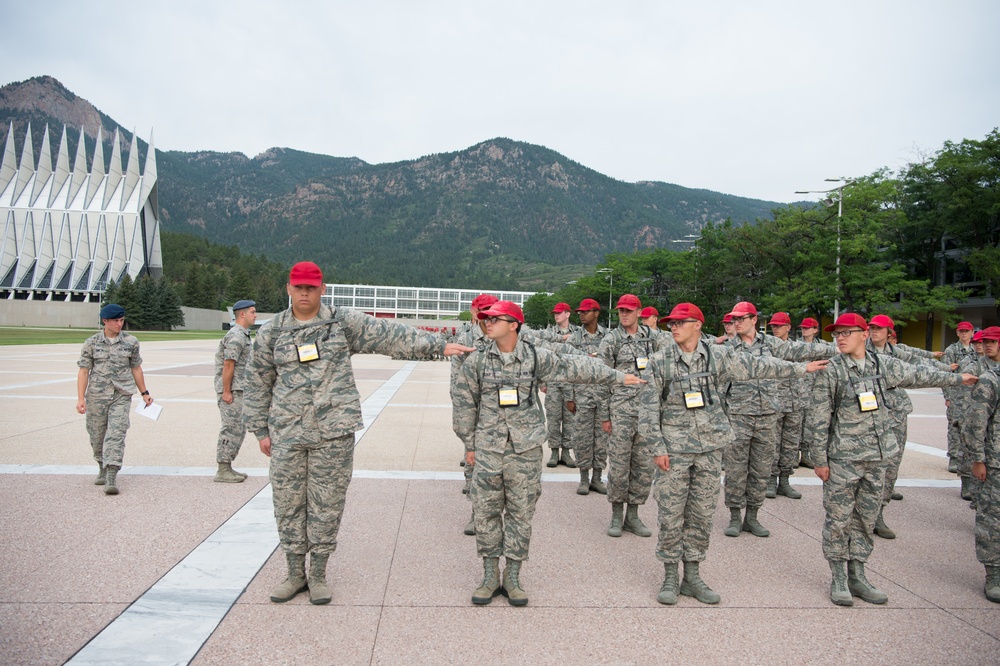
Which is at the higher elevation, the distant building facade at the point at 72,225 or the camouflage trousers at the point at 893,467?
the distant building facade at the point at 72,225

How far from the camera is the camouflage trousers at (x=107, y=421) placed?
21.1ft

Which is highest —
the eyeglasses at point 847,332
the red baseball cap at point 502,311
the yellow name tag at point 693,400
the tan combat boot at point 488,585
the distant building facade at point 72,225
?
the distant building facade at point 72,225

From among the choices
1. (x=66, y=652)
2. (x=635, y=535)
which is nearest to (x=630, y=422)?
(x=635, y=535)

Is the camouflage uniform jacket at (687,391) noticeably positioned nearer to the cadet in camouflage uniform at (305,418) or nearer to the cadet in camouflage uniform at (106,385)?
the cadet in camouflage uniform at (305,418)

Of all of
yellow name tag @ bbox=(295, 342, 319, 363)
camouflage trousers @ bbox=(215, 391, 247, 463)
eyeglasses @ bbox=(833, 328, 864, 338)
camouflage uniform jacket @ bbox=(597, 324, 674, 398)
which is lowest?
camouflage trousers @ bbox=(215, 391, 247, 463)

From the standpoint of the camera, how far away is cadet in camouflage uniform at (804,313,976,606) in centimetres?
427

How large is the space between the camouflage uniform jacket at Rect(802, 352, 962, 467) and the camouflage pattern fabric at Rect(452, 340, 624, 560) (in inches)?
77.1

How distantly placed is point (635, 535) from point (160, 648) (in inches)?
150

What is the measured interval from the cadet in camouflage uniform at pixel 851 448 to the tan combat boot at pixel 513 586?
2133 millimetres

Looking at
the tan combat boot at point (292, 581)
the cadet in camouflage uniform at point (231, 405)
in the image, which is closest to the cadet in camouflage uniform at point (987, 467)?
the tan combat boot at point (292, 581)

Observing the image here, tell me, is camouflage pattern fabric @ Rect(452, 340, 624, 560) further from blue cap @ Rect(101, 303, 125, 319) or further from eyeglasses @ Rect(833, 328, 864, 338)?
blue cap @ Rect(101, 303, 125, 319)

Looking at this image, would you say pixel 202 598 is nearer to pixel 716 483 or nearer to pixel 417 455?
pixel 716 483

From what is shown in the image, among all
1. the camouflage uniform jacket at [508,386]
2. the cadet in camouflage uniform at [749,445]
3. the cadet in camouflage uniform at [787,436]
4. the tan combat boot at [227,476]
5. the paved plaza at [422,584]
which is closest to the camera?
the paved plaza at [422,584]

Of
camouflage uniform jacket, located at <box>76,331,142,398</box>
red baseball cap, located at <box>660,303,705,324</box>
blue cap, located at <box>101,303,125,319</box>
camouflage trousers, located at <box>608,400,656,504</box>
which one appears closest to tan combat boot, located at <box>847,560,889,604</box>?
camouflage trousers, located at <box>608,400,656,504</box>
